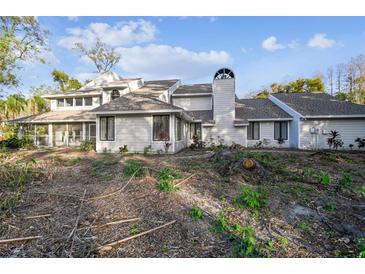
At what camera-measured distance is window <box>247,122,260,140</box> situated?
15.8 m

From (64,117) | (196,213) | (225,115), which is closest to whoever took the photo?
(196,213)

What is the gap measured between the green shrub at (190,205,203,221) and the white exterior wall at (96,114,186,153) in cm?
813

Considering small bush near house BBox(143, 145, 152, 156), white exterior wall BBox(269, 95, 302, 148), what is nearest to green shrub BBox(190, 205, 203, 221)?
small bush near house BBox(143, 145, 152, 156)

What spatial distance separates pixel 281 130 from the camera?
1573 centimetres

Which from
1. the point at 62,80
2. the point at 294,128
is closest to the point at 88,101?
the point at 294,128

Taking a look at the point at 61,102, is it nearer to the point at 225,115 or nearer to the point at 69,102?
the point at 69,102

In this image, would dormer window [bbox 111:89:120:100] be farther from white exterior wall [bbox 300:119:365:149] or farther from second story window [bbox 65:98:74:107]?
white exterior wall [bbox 300:119:365:149]

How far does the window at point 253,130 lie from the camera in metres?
15.8

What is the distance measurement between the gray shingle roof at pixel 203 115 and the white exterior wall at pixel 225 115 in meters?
0.55

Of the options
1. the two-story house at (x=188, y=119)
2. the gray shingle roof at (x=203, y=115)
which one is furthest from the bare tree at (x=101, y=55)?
the gray shingle roof at (x=203, y=115)

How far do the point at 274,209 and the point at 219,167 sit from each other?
267 centimetres

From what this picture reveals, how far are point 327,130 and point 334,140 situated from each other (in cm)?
85

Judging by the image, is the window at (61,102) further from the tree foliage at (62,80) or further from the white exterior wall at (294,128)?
the white exterior wall at (294,128)
